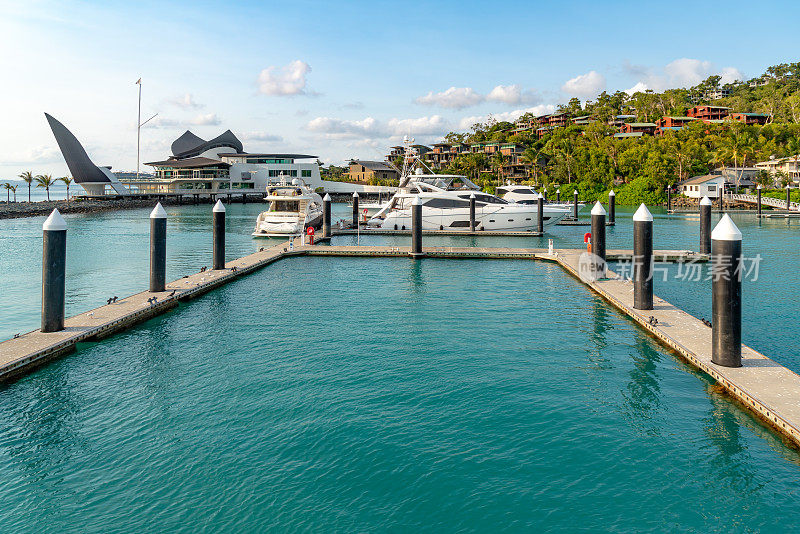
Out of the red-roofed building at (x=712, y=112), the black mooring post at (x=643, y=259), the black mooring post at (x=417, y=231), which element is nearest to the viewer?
the black mooring post at (x=643, y=259)

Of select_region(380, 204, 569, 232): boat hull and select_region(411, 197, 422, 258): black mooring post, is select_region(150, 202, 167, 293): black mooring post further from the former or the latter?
select_region(380, 204, 569, 232): boat hull

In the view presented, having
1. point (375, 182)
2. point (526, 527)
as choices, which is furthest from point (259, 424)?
point (375, 182)

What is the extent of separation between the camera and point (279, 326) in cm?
1355

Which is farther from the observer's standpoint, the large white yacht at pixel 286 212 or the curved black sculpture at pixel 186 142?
the curved black sculpture at pixel 186 142

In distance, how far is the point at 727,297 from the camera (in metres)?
9.00

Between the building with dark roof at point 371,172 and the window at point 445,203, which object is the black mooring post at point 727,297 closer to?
the window at point 445,203

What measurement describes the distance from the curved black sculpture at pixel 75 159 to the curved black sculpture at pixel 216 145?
32.3 meters

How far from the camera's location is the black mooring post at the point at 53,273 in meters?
11.1

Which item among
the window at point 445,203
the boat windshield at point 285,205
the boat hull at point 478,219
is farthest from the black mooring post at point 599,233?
the boat windshield at point 285,205

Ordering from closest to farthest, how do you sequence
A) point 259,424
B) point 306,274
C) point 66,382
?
point 259,424
point 66,382
point 306,274

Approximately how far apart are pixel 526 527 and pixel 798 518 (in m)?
2.75

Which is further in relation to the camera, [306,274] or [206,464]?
[306,274]

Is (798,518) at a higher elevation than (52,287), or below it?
below

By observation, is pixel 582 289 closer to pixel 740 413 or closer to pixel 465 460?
pixel 740 413
